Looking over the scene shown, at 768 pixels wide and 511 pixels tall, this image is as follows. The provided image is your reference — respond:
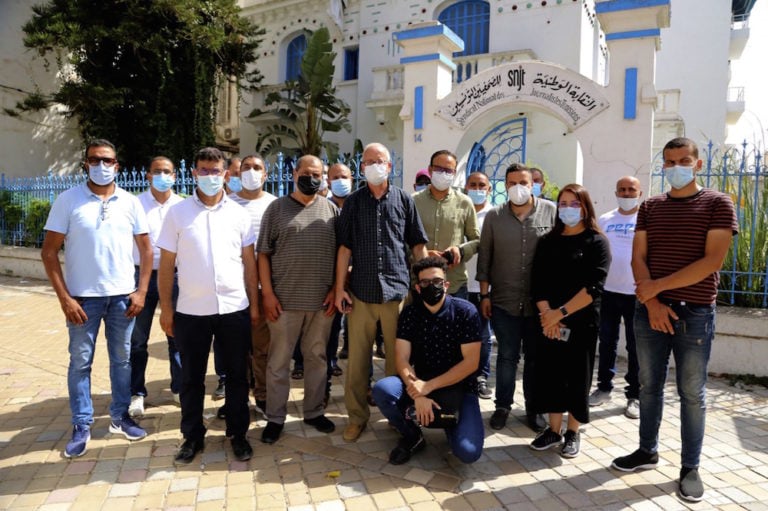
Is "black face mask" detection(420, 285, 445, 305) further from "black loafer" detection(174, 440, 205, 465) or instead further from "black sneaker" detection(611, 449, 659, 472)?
"black loafer" detection(174, 440, 205, 465)

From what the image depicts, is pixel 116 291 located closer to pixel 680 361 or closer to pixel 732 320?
pixel 680 361

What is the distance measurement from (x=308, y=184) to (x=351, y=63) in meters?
12.7

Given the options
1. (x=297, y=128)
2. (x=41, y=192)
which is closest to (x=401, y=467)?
(x=41, y=192)

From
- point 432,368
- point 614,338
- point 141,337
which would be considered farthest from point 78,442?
point 614,338

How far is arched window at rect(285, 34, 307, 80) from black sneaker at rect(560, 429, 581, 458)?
14.7 m

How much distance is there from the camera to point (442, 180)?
13.0 ft

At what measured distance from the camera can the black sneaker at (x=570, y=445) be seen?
11.4 feet

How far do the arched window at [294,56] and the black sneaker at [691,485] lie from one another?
15228mm

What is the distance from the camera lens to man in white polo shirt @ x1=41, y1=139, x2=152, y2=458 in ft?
11.0

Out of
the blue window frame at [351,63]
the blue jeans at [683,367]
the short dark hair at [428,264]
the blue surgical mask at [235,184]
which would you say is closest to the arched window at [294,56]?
the blue window frame at [351,63]

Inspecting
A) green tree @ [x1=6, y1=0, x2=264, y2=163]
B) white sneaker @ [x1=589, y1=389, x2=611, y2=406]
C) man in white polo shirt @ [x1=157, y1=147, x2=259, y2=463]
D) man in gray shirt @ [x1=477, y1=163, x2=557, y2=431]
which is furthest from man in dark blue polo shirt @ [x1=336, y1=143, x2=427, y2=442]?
green tree @ [x1=6, y1=0, x2=264, y2=163]

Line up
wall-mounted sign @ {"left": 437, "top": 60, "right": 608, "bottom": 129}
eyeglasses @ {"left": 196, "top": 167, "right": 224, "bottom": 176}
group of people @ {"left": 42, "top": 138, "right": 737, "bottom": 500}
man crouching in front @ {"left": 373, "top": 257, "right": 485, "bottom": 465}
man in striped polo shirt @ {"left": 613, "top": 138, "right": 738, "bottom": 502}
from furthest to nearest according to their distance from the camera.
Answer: wall-mounted sign @ {"left": 437, "top": 60, "right": 608, "bottom": 129} < eyeglasses @ {"left": 196, "top": 167, "right": 224, "bottom": 176} < man crouching in front @ {"left": 373, "top": 257, "right": 485, "bottom": 465} < group of people @ {"left": 42, "top": 138, "right": 737, "bottom": 500} < man in striped polo shirt @ {"left": 613, "top": 138, "right": 738, "bottom": 502}

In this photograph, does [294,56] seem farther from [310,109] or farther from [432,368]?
[432,368]

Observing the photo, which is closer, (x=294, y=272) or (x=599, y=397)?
(x=294, y=272)
